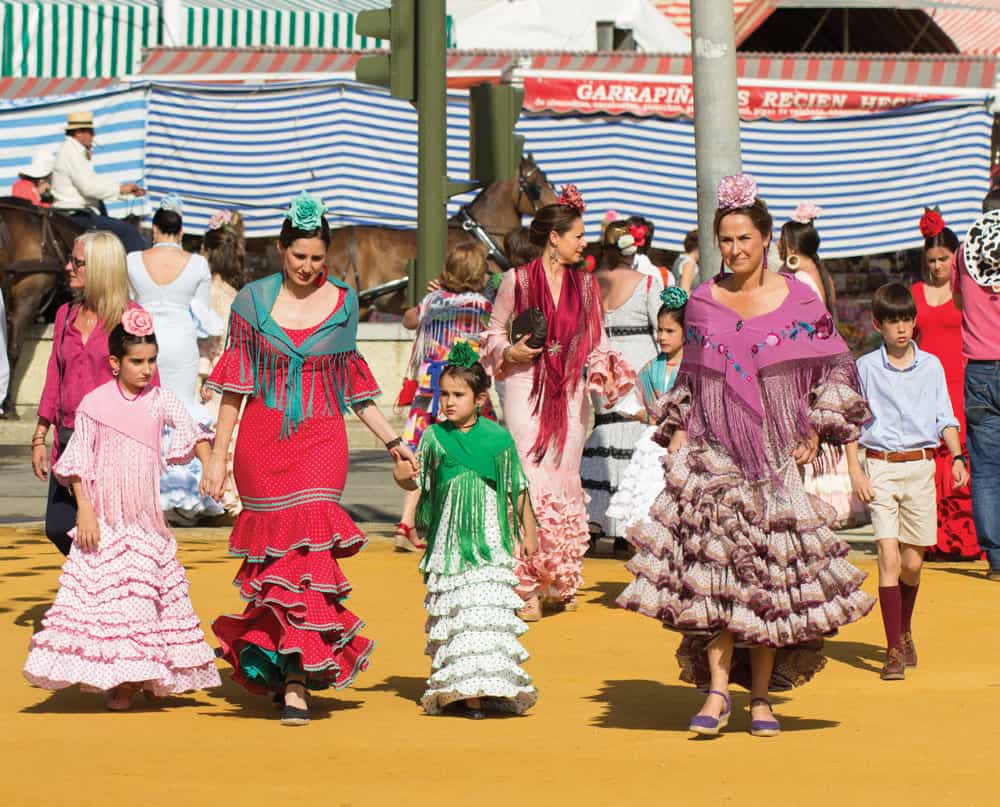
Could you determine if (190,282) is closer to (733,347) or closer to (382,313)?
(733,347)

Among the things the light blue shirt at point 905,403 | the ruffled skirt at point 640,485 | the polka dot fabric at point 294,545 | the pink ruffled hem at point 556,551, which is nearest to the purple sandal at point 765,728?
the polka dot fabric at point 294,545

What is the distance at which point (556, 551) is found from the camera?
34.0ft

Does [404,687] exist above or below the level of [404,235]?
below

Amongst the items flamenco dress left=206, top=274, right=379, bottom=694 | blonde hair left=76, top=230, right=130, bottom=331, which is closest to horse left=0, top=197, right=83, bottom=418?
blonde hair left=76, top=230, right=130, bottom=331

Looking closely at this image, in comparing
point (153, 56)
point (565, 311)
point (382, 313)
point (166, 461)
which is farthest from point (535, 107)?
point (166, 461)

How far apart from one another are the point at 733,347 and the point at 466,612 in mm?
1427

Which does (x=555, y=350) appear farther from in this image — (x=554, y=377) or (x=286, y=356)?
(x=286, y=356)

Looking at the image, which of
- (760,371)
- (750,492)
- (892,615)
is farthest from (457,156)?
(750,492)

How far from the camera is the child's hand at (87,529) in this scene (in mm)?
7957

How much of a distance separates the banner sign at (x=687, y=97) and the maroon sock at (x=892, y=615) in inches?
572

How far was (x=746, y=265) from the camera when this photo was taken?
24.9 ft

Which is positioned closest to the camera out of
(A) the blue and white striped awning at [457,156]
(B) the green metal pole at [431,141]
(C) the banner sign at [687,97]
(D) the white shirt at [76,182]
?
(B) the green metal pole at [431,141]

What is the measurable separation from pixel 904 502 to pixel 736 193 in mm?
2117

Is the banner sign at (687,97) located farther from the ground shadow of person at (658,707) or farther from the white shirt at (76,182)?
the ground shadow of person at (658,707)
